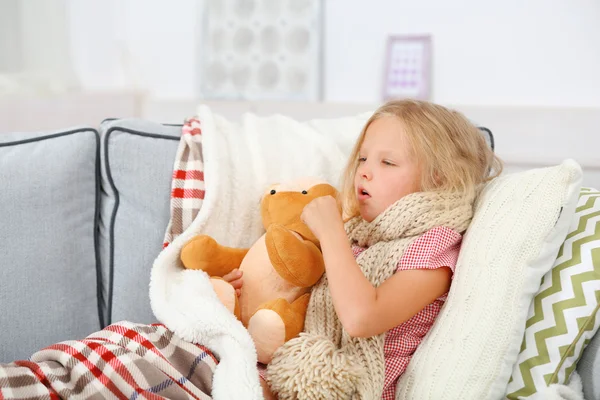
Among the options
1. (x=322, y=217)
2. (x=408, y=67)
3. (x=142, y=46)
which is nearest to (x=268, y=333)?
(x=322, y=217)

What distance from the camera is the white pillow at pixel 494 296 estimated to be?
3.35ft

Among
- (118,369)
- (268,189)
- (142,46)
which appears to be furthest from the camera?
(142,46)

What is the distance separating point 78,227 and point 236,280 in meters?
0.39

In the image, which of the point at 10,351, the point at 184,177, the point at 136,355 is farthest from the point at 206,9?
the point at 136,355

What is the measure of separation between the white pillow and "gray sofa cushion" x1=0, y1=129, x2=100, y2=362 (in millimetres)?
707

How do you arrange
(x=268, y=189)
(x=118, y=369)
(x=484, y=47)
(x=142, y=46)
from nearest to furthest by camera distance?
1. (x=118, y=369)
2. (x=268, y=189)
3. (x=484, y=47)
4. (x=142, y=46)

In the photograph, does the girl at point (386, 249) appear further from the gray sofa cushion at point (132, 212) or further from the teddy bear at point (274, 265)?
the gray sofa cushion at point (132, 212)

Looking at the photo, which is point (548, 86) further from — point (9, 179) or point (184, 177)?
point (9, 179)

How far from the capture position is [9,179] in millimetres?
1289

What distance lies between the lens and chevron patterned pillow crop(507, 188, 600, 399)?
39.8 inches

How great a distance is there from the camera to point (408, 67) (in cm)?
211

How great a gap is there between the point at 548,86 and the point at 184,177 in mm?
1267

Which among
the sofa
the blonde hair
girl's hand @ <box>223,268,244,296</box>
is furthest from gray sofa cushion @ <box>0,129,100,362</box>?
the blonde hair

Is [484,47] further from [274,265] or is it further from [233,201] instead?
[274,265]
